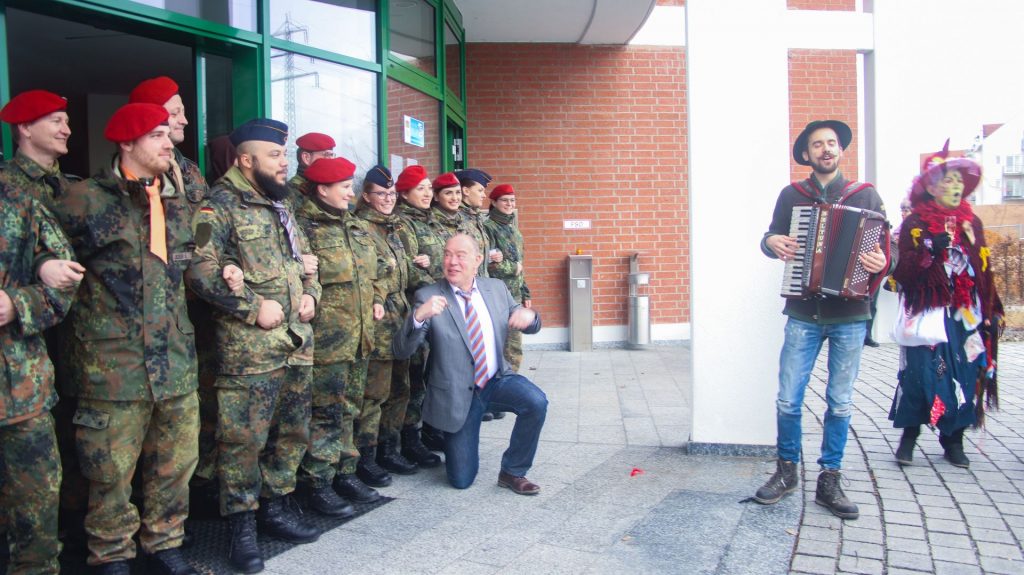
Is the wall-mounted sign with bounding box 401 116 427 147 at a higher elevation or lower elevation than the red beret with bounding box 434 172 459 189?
higher

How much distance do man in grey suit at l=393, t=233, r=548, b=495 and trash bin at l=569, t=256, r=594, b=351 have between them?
5193 mm

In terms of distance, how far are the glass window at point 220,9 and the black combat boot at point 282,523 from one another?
2.61 m

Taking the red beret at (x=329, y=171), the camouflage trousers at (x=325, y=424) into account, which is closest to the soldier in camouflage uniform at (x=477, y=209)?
the red beret at (x=329, y=171)

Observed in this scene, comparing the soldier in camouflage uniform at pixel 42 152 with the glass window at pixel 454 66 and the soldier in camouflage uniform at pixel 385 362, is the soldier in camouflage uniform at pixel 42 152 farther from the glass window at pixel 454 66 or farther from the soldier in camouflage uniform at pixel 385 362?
the glass window at pixel 454 66

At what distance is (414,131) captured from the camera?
6.83 meters

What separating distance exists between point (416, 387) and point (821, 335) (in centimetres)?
252

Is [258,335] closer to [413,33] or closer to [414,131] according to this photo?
[414,131]

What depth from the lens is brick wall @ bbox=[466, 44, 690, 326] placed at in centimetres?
966

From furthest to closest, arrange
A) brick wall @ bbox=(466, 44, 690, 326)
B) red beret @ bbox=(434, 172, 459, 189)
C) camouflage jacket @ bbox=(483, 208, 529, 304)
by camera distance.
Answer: brick wall @ bbox=(466, 44, 690, 326), camouflage jacket @ bbox=(483, 208, 529, 304), red beret @ bbox=(434, 172, 459, 189)

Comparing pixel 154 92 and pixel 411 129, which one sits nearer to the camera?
pixel 154 92

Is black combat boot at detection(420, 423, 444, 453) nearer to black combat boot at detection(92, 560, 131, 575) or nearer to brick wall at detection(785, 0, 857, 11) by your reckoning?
black combat boot at detection(92, 560, 131, 575)

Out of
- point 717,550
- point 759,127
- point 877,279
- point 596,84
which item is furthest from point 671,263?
point 717,550

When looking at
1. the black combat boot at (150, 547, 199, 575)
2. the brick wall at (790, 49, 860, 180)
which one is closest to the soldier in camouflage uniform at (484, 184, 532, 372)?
the black combat boot at (150, 547, 199, 575)

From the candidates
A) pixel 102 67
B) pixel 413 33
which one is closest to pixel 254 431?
pixel 413 33
